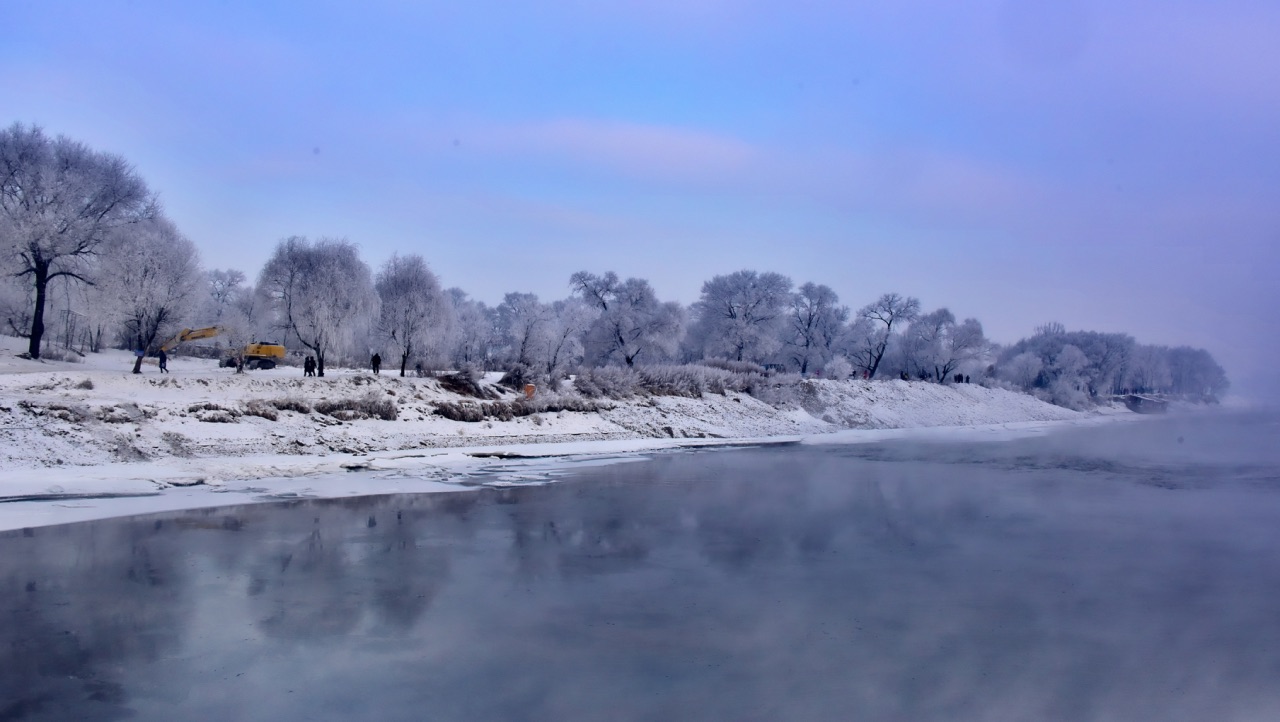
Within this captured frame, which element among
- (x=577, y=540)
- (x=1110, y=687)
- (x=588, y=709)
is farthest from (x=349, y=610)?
(x=1110, y=687)

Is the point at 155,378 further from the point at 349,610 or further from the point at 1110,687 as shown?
the point at 1110,687

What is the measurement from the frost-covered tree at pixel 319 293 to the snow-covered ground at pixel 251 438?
119 inches

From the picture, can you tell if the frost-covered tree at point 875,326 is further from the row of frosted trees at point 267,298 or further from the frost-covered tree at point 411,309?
the frost-covered tree at point 411,309

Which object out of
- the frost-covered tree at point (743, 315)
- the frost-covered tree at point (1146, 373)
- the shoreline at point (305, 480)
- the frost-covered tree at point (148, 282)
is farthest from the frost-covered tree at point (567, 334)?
the frost-covered tree at point (1146, 373)

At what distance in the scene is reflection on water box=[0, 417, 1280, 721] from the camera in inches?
312

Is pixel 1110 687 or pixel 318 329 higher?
pixel 318 329

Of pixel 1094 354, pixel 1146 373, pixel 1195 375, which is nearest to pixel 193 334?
pixel 1094 354

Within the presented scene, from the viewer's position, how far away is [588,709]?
7605 mm

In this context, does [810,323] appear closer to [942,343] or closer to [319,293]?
[942,343]

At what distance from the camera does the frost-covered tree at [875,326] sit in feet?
293

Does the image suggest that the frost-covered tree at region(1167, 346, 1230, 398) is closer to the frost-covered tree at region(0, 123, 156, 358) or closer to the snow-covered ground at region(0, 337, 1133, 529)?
the snow-covered ground at region(0, 337, 1133, 529)

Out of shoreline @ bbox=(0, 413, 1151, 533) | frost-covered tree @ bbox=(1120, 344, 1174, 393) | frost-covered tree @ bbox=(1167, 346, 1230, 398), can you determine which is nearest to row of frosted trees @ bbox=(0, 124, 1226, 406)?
shoreline @ bbox=(0, 413, 1151, 533)

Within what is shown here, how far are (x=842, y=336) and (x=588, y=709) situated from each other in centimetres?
9113

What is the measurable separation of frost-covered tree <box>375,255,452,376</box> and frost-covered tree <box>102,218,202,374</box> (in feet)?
31.4
